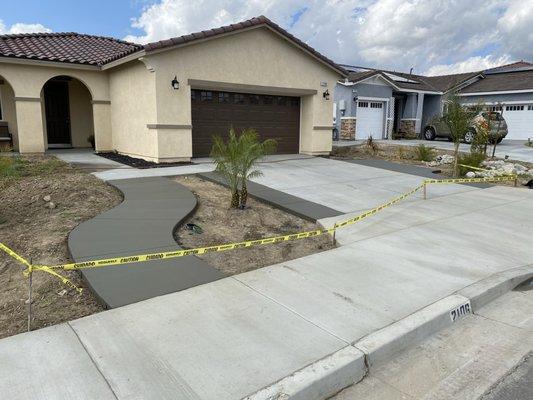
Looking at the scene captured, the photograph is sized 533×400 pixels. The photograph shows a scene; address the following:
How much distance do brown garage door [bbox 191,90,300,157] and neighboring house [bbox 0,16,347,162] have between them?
3 centimetres

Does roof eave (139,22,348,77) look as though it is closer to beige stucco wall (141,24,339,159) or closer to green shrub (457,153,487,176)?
beige stucco wall (141,24,339,159)

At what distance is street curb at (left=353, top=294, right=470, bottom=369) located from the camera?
3.50m

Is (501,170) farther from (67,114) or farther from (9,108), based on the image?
(9,108)

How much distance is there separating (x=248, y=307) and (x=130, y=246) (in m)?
2.23

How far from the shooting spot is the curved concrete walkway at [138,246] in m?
4.39

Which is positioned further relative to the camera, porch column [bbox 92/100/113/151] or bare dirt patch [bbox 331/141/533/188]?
bare dirt patch [bbox 331/141/533/188]

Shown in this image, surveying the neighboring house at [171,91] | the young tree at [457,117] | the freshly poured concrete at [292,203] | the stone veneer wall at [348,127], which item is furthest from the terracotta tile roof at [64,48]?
the stone veneer wall at [348,127]

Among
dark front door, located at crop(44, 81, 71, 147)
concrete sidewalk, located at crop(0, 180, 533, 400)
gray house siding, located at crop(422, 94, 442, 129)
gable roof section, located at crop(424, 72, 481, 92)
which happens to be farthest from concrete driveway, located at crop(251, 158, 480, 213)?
gable roof section, located at crop(424, 72, 481, 92)

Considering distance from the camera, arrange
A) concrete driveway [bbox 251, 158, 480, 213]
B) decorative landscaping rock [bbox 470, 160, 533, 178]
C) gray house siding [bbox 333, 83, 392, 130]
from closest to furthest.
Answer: concrete driveway [bbox 251, 158, 480, 213], decorative landscaping rock [bbox 470, 160, 533, 178], gray house siding [bbox 333, 83, 392, 130]

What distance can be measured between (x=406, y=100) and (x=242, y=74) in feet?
54.8

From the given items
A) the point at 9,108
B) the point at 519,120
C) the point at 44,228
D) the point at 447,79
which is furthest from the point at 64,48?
the point at 447,79

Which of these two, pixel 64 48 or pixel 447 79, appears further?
pixel 447 79

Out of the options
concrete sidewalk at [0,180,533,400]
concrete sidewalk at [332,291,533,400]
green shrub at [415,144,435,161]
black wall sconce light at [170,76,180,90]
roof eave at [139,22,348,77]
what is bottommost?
concrete sidewalk at [332,291,533,400]

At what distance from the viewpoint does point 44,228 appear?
6.29 metres
